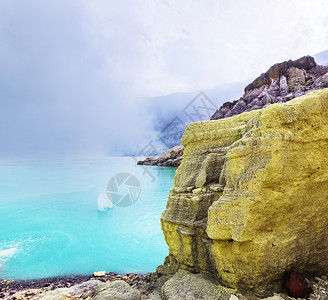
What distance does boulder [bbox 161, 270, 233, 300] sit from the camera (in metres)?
3.01

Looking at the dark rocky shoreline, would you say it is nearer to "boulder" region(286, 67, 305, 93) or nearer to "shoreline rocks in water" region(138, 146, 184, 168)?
"shoreline rocks in water" region(138, 146, 184, 168)

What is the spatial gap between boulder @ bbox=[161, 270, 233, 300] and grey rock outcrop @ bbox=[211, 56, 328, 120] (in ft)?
128

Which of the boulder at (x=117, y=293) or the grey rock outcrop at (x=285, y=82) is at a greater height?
the grey rock outcrop at (x=285, y=82)

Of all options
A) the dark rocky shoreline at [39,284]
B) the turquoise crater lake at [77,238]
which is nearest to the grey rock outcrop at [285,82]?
the turquoise crater lake at [77,238]

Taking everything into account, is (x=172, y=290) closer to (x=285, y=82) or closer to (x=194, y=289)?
(x=194, y=289)

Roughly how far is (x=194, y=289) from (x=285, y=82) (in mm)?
49323

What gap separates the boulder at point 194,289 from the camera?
301cm

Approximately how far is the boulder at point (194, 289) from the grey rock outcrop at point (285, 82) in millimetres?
39156

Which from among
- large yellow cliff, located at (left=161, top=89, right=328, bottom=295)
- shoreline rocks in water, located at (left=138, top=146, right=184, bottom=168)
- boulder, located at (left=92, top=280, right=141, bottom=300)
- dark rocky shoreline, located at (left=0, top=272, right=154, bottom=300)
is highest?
shoreline rocks in water, located at (left=138, top=146, right=184, bottom=168)

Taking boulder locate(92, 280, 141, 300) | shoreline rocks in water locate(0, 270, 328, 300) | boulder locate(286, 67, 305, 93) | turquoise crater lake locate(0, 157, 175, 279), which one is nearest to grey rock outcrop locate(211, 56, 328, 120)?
boulder locate(286, 67, 305, 93)

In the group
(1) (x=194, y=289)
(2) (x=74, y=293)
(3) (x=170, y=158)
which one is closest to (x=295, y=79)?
(3) (x=170, y=158)

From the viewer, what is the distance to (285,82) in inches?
1613

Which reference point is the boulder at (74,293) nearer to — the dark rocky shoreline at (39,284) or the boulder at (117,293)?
the dark rocky shoreline at (39,284)

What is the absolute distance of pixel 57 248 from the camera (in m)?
9.93
